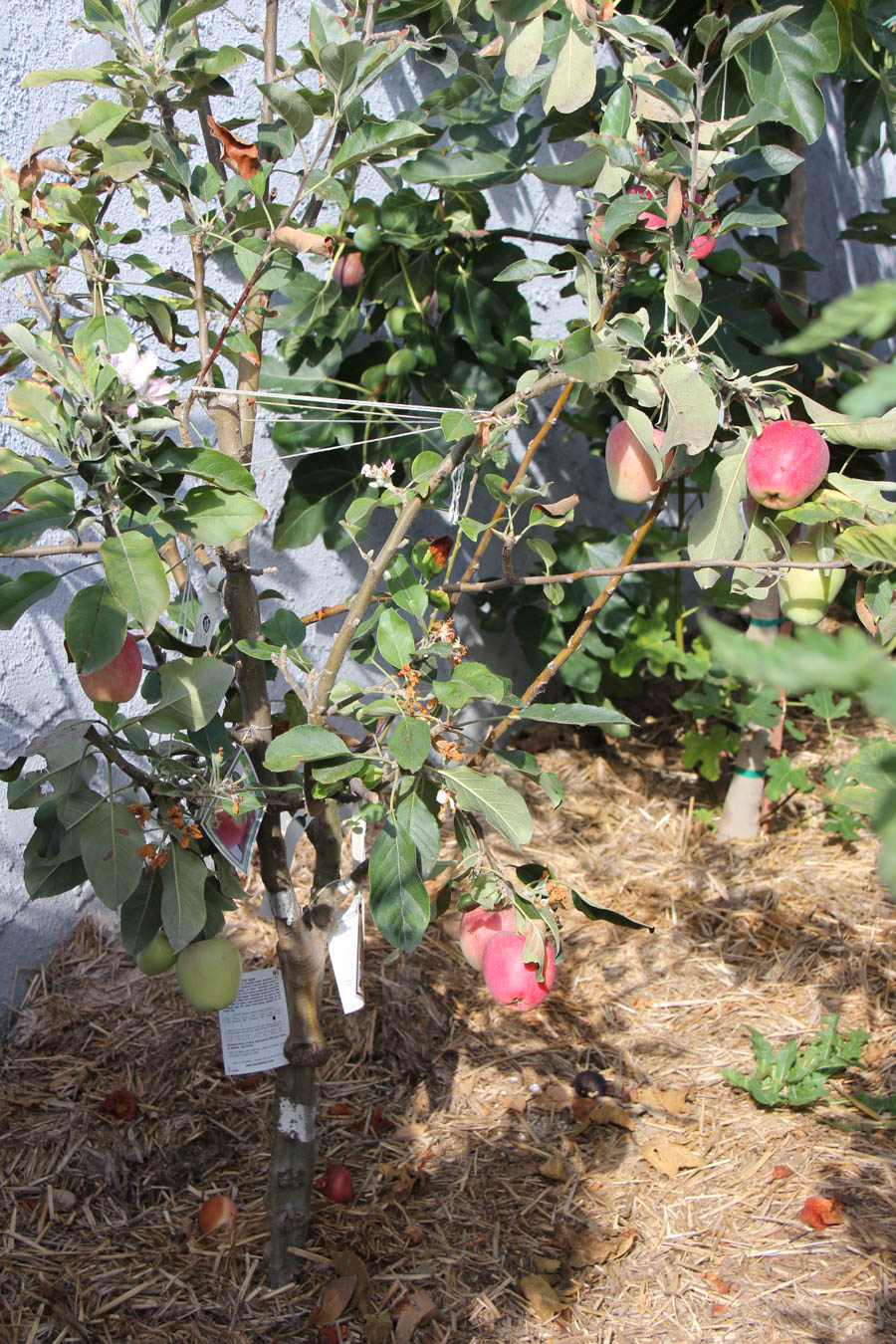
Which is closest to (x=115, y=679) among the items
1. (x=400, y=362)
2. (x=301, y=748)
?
(x=301, y=748)

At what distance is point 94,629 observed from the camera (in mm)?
836

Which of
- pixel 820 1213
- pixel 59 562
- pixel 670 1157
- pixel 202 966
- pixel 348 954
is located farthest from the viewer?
pixel 59 562

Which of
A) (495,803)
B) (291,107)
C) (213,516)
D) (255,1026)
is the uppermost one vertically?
(291,107)

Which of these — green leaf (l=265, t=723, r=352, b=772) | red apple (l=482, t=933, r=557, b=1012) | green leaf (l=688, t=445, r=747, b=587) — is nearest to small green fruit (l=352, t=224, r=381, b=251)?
green leaf (l=688, t=445, r=747, b=587)

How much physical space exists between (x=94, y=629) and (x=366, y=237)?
127 centimetres

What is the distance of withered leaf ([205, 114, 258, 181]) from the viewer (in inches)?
45.1

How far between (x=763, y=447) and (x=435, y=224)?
114 centimetres

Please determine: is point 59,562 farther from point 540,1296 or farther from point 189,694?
point 540,1296

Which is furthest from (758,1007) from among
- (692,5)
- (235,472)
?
(692,5)

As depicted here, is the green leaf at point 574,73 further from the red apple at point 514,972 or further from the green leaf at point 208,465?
the red apple at point 514,972

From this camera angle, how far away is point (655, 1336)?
4.34ft

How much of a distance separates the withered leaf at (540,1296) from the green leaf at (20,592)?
1082 mm

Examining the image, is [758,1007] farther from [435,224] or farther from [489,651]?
[435,224]

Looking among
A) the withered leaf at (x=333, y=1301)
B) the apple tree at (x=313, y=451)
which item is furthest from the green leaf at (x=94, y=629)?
the withered leaf at (x=333, y=1301)
